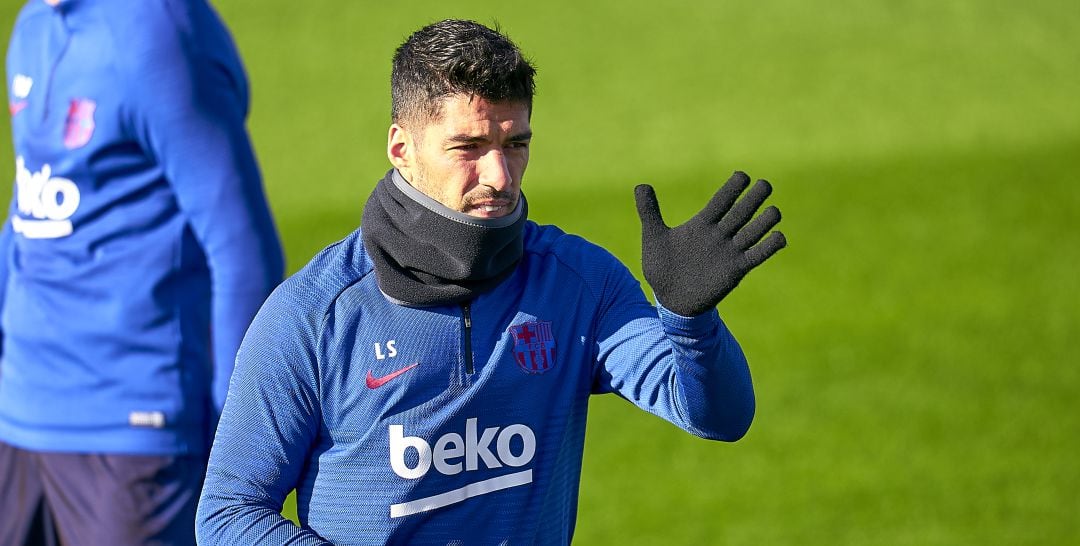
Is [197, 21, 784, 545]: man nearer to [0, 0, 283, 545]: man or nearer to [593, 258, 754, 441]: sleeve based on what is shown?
[593, 258, 754, 441]: sleeve

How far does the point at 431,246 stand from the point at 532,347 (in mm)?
304

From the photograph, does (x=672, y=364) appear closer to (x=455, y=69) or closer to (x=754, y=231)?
(x=754, y=231)

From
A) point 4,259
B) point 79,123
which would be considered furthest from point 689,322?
point 4,259

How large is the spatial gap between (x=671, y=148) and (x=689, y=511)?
7.50 metres

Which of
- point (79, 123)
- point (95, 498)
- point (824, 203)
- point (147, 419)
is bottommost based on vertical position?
point (95, 498)

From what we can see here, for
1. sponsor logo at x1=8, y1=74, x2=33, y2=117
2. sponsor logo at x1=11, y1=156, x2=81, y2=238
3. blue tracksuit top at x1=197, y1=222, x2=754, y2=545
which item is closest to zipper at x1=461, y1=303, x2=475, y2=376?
blue tracksuit top at x1=197, y1=222, x2=754, y2=545

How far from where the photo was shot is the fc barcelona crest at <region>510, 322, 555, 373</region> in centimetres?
313

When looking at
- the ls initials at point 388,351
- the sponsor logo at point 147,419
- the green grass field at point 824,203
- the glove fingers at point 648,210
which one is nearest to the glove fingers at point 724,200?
the glove fingers at point 648,210

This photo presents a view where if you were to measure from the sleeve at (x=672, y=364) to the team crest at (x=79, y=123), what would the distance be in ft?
5.42

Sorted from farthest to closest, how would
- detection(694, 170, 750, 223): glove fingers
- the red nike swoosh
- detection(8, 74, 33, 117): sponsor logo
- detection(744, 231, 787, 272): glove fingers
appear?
detection(8, 74, 33, 117): sponsor logo → the red nike swoosh → detection(694, 170, 750, 223): glove fingers → detection(744, 231, 787, 272): glove fingers

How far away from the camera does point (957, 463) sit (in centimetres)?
862

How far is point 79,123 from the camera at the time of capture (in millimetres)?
4105

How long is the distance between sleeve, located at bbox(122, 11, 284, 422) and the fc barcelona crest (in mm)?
1185

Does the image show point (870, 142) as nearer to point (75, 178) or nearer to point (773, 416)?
point (773, 416)
